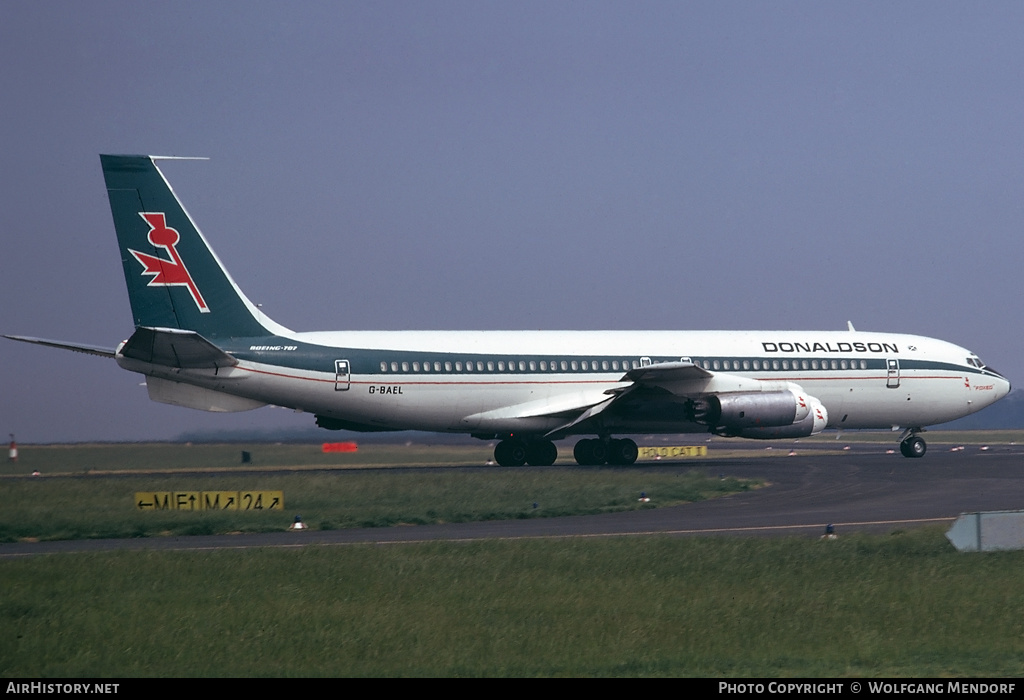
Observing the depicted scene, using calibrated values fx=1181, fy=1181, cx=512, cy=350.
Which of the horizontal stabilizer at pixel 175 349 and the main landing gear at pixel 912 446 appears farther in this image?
the main landing gear at pixel 912 446

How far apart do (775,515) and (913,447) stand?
→ 2249 centimetres

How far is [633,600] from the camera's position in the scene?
15.3 m

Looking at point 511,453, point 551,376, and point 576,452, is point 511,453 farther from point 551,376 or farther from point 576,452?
point 551,376

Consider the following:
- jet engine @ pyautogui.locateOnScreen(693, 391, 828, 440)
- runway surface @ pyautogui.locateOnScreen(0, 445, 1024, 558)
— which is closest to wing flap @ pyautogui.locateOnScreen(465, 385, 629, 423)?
jet engine @ pyautogui.locateOnScreen(693, 391, 828, 440)

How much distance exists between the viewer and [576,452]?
41.3 meters

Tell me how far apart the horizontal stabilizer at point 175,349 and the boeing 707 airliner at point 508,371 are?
0.06 m

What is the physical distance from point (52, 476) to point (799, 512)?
76.2 ft

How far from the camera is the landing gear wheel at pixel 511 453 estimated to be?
4128cm

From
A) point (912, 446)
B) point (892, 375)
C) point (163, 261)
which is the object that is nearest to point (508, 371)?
point (163, 261)

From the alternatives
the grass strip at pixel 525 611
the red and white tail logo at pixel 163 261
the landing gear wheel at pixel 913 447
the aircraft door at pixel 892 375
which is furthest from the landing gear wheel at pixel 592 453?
the grass strip at pixel 525 611

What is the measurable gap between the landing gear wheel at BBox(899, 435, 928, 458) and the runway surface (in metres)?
7.93

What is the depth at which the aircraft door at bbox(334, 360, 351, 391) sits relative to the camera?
36.5 metres

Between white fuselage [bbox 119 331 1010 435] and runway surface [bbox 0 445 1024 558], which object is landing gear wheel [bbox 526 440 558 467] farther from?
runway surface [bbox 0 445 1024 558]

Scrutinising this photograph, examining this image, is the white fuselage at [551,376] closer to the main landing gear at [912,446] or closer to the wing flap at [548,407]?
the wing flap at [548,407]
